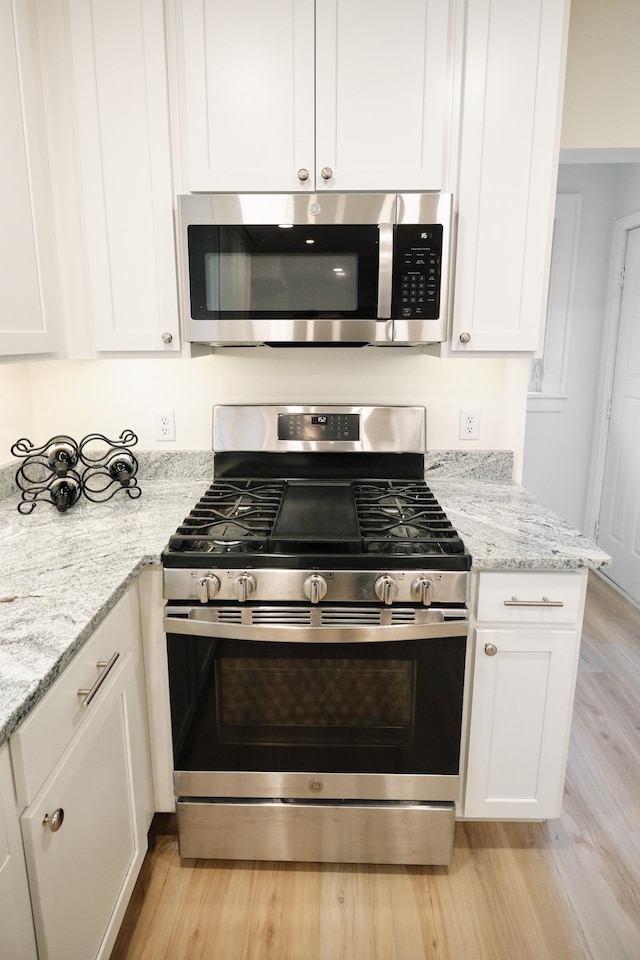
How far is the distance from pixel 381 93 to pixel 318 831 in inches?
78.5

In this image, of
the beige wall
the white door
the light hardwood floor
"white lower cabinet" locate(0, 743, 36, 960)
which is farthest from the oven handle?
the white door

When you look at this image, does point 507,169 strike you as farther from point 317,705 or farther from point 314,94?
point 317,705

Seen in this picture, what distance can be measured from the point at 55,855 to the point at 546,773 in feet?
4.08

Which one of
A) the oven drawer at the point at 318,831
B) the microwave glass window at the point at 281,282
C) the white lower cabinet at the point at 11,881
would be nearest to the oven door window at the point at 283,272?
the microwave glass window at the point at 281,282

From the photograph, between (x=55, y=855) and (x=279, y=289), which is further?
(x=279, y=289)

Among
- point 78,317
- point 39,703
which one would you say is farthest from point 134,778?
point 78,317

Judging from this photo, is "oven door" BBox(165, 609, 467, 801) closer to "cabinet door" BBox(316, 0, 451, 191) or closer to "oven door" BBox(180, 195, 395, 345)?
"oven door" BBox(180, 195, 395, 345)

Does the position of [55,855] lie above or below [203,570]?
below

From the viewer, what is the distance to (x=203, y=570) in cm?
145

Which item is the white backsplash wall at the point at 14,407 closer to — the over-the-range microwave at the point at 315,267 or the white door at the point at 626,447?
the over-the-range microwave at the point at 315,267

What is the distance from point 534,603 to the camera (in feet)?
4.99

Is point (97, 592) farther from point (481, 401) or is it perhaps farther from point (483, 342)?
point (481, 401)

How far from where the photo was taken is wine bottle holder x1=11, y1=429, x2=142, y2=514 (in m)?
1.83

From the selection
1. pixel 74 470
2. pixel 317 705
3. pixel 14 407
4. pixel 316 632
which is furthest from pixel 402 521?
pixel 14 407
